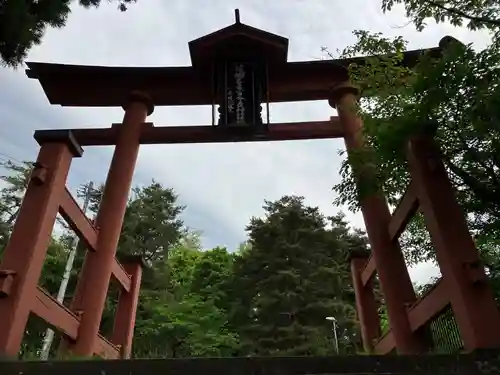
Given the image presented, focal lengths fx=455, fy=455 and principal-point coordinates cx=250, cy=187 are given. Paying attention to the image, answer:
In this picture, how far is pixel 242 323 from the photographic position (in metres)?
16.8

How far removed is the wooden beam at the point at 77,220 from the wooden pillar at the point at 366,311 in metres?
4.10

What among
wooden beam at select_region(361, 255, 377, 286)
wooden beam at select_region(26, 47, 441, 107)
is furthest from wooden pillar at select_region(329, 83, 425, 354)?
wooden beam at select_region(26, 47, 441, 107)

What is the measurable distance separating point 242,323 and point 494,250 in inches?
500

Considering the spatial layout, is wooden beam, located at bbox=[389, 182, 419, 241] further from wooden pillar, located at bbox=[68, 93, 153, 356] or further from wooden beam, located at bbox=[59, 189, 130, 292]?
wooden beam, located at bbox=[59, 189, 130, 292]

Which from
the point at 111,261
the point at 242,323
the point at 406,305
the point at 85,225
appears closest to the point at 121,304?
the point at 111,261

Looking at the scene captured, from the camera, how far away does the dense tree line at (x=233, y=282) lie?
14984 millimetres

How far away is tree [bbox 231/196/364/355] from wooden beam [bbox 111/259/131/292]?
923 centimetres

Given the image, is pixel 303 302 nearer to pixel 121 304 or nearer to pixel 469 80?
pixel 121 304

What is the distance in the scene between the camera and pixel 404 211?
5.10 metres

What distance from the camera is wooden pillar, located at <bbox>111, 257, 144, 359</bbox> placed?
6.97 metres

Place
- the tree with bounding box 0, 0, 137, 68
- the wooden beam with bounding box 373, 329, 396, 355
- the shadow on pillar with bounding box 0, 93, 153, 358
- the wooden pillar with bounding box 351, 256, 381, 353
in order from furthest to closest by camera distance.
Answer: the wooden pillar with bounding box 351, 256, 381, 353
the wooden beam with bounding box 373, 329, 396, 355
the shadow on pillar with bounding box 0, 93, 153, 358
the tree with bounding box 0, 0, 137, 68

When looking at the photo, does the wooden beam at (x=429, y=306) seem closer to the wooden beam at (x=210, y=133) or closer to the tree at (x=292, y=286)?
the wooden beam at (x=210, y=133)

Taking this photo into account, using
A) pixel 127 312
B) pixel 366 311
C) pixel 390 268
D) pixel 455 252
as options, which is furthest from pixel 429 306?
pixel 127 312

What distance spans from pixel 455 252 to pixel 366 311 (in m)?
3.52
